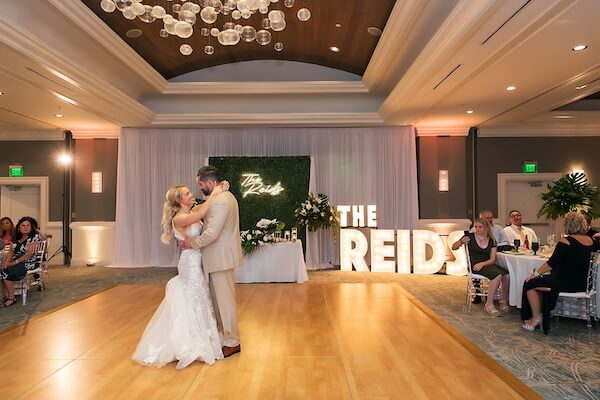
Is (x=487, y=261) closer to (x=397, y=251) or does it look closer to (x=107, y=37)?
(x=397, y=251)

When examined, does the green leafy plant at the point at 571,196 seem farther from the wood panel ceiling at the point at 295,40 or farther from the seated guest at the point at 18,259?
the seated guest at the point at 18,259

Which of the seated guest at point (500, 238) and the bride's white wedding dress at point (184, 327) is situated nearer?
the bride's white wedding dress at point (184, 327)

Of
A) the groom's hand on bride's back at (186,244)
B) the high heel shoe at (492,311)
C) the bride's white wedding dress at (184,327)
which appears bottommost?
the high heel shoe at (492,311)

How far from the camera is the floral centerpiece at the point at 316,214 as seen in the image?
10.1 meters

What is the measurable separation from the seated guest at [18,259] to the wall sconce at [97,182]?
173 inches

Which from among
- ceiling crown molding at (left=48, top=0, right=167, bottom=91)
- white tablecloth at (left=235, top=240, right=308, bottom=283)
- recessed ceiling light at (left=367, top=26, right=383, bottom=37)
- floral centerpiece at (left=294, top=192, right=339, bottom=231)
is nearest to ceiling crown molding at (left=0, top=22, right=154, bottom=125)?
ceiling crown molding at (left=48, top=0, right=167, bottom=91)

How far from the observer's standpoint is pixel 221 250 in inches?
172

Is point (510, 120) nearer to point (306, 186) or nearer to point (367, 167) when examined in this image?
point (367, 167)

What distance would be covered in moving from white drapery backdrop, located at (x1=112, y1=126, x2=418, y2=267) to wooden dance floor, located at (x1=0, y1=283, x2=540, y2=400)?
4.53 m

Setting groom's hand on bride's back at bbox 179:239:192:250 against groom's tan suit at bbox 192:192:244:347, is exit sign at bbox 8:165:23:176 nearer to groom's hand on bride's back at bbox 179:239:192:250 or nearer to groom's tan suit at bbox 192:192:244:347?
groom's hand on bride's back at bbox 179:239:192:250

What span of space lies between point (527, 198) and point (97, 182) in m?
11.0

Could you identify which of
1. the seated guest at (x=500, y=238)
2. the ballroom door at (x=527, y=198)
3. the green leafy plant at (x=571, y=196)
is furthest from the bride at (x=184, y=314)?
the ballroom door at (x=527, y=198)

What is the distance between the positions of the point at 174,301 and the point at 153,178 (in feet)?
24.8

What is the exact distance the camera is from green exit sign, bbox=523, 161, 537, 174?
11.4m
